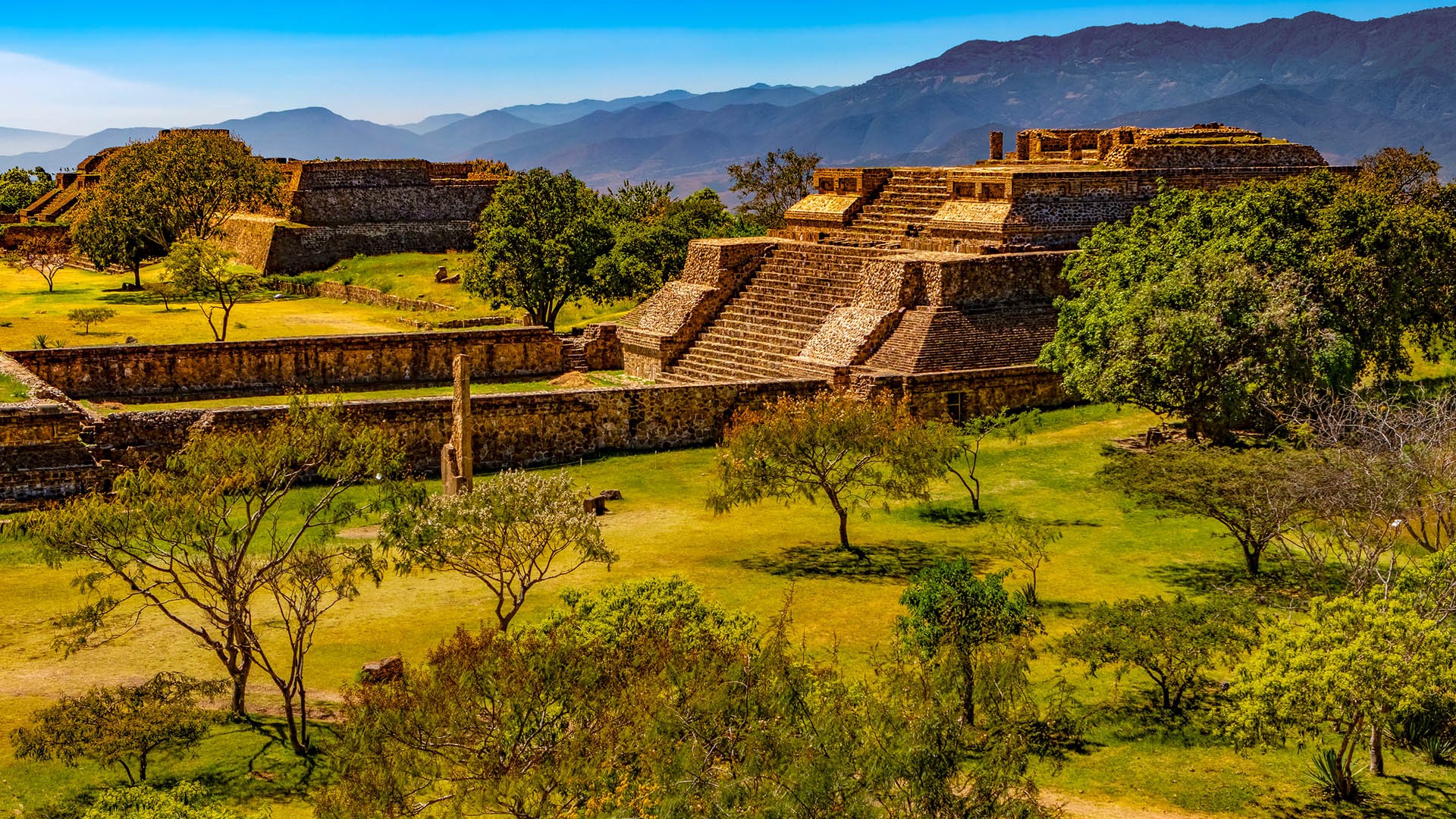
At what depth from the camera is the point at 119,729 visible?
12.4m

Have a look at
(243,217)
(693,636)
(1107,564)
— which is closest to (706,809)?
(693,636)

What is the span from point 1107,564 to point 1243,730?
6389 mm

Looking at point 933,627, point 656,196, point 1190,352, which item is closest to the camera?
point 933,627

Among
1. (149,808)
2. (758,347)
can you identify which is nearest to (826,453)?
(758,347)

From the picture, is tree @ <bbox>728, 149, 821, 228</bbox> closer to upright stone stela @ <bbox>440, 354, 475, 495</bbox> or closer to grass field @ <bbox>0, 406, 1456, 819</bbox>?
grass field @ <bbox>0, 406, 1456, 819</bbox>

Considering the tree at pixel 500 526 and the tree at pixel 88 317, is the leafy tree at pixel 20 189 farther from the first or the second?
the tree at pixel 500 526

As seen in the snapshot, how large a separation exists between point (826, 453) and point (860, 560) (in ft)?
4.89

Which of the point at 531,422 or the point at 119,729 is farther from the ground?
the point at 531,422

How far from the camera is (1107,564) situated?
18625mm

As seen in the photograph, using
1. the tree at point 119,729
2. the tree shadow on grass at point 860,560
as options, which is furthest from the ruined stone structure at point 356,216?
the tree at point 119,729

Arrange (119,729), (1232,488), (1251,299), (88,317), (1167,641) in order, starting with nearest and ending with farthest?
1. (119,729)
2. (1167,641)
3. (1232,488)
4. (1251,299)
5. (88,317)

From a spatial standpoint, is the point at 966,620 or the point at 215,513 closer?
the point at 215,513

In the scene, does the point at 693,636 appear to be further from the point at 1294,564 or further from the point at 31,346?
the point at 31,346

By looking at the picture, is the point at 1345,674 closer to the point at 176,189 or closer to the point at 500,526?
the point at 500,526
